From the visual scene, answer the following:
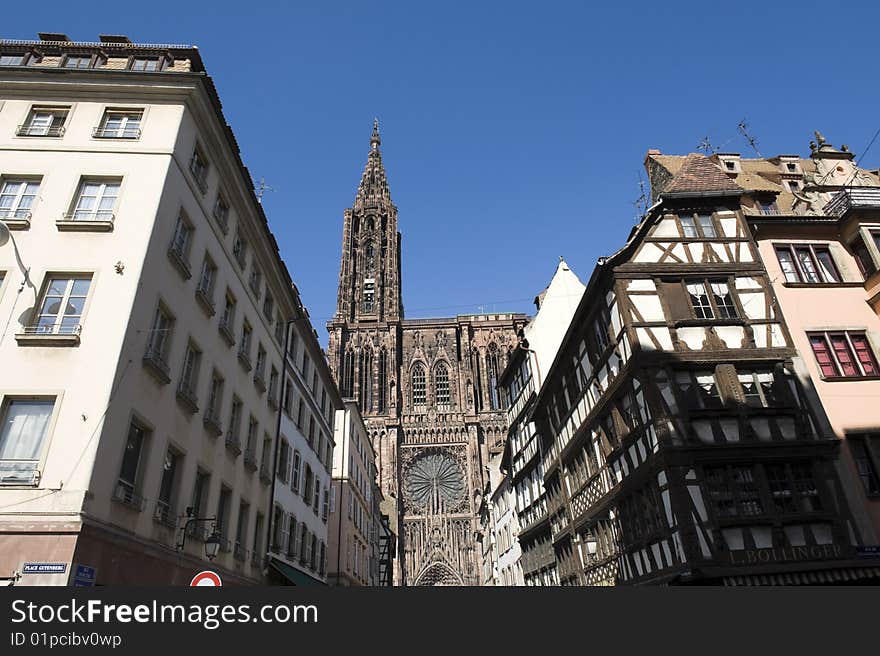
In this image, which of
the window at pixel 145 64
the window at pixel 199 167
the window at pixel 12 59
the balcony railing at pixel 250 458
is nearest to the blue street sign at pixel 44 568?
the balcony railing at pixel 250 458

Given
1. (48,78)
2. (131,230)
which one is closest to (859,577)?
(131,230)

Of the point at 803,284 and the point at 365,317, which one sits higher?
the point at 365,317

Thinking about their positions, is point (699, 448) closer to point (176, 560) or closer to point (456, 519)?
point (176, 560)

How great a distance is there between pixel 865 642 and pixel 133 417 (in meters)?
11.6

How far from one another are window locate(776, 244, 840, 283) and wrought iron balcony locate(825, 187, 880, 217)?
1.33 meters

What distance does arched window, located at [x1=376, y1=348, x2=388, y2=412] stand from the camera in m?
70.6

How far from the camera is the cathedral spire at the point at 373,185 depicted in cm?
8731

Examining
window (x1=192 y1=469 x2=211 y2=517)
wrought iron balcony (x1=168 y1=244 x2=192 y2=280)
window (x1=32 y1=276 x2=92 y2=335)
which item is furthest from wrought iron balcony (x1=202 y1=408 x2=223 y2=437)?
window (x1=32 y1=276 x2=92 y2=335)

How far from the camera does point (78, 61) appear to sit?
1413 cm

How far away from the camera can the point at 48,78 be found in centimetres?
1342

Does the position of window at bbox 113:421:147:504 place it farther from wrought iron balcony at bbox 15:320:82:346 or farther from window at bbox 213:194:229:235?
window at bbox 213:194:229:235

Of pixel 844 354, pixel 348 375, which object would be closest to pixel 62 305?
pixel 844 354

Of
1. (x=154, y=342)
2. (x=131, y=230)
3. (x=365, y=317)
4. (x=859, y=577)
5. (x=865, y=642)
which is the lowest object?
(x=865, y=642)

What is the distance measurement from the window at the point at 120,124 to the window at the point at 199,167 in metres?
1.38
